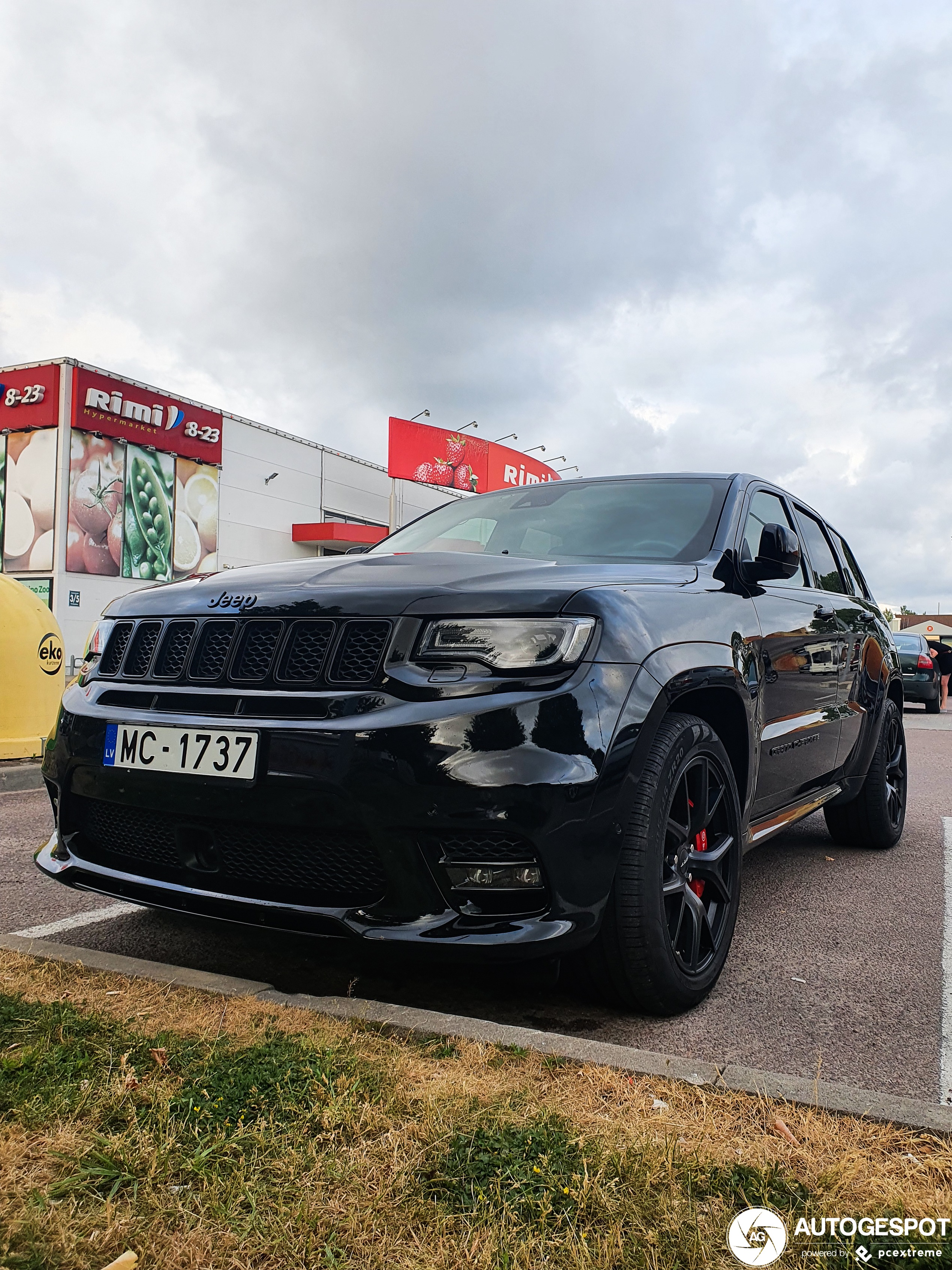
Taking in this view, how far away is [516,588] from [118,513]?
23.1m

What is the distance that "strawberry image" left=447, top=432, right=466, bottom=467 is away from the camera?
34.0 meters

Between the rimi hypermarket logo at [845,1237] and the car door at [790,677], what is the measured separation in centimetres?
180

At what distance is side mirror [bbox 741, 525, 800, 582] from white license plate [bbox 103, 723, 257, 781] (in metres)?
1.82

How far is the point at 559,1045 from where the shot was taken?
2.19m

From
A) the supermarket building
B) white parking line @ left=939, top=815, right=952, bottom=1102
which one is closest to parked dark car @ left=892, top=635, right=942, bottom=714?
the supermarket building

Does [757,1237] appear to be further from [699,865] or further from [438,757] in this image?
[699,865]

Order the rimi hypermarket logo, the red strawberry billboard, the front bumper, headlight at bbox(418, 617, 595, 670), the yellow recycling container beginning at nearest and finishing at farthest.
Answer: the rimi hypermarket logo
the front bumper
headlight at bbox(418, 617, 595, 670)
the yellow recycling container
the red strawberry billboard

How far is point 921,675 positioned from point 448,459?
1812 centimetres

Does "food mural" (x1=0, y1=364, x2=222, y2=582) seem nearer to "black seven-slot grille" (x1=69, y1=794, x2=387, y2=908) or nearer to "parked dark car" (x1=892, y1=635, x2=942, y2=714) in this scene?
"parked dark car" (x1=892, y1=635, x2=942, y2=714)

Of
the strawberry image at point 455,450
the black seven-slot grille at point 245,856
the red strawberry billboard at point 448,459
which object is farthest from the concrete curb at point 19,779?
the strawberry image at point 455,450

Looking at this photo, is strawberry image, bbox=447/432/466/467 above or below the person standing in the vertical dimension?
Result: above

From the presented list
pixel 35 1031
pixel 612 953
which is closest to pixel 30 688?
pixel 35 1031

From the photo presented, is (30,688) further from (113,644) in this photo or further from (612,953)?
(612,953)

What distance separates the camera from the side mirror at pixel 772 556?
11.0ft
